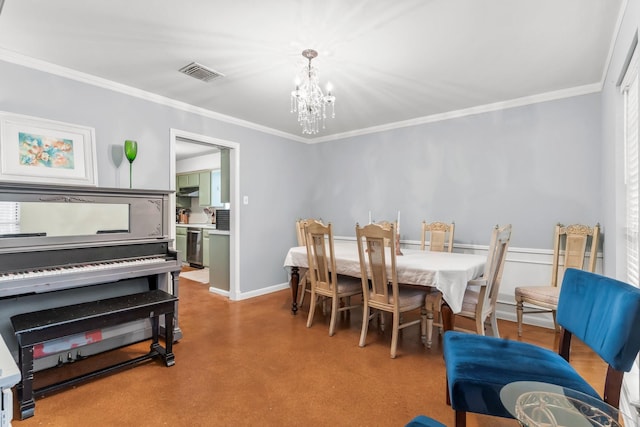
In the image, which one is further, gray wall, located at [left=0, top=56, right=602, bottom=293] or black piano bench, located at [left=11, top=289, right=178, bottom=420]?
gray wall, located at [left=0, top=56, right=602, bottom=293]

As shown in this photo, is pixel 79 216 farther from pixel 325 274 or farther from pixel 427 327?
pixel 427 327

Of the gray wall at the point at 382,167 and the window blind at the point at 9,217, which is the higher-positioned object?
the gray wall at the point at 382,167

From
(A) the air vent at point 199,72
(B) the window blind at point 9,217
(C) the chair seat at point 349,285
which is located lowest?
(C) the chair seat at point 349,285

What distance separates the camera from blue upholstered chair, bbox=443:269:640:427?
122cm

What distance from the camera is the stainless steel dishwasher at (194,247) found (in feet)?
21.2

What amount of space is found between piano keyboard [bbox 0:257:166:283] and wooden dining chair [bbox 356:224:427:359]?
5.86 ft

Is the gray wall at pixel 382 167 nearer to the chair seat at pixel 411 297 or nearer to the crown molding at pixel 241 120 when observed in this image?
the crown molding at pixel 241 120

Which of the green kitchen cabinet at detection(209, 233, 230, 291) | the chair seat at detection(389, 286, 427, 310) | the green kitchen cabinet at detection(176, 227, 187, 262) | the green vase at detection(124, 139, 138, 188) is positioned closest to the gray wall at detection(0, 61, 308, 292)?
the green vase at detection(124, 139, 138, 188)

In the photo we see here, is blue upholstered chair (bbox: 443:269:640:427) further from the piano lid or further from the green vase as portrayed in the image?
A: the green vase

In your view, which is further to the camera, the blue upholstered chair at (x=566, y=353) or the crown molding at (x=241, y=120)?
the crown molding at (x=241, y=120)

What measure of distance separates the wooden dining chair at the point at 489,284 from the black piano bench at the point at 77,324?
7.51ft

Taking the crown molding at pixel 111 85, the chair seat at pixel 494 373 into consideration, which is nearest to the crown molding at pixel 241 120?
the crown molding at pixel 111 85

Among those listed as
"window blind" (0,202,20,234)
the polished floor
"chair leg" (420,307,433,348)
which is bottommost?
the polished floor

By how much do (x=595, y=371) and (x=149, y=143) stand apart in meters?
4.37
